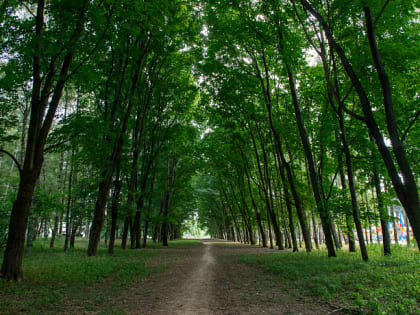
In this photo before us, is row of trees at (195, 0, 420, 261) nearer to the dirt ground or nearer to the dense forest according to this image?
the dense forest

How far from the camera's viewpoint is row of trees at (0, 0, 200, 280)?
7.93m

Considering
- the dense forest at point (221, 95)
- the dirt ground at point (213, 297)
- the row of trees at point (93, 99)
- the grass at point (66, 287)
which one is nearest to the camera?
the grass at point (66, 287)

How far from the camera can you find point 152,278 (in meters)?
9.31

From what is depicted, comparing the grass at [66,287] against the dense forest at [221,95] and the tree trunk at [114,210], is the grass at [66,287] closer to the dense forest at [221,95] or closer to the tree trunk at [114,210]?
the dense forest at [221,95]

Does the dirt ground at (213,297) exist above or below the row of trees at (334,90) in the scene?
below

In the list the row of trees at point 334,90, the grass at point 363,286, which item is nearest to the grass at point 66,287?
the grass at point 363,286

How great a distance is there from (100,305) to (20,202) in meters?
4.33

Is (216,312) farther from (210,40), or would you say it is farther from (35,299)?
(210,40)

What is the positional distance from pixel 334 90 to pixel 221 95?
11.7 m

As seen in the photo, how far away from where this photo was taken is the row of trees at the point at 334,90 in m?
5.65

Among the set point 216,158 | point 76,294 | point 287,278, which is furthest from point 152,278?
point 216,158

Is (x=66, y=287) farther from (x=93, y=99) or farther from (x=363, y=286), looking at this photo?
(x=93, y=99)

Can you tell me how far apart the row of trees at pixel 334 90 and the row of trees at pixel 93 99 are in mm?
3061

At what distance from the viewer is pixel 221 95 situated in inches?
695
